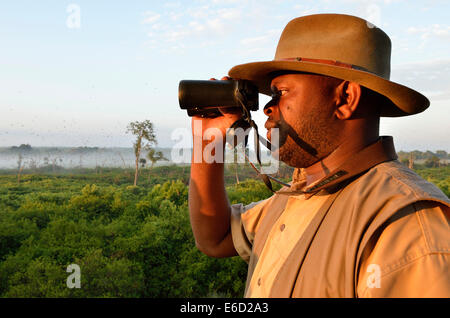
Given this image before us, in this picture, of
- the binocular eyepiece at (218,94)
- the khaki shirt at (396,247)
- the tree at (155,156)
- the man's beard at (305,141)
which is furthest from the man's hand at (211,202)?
the tree at (155,156)

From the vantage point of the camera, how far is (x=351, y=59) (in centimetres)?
165

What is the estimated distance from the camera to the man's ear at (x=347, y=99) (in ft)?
5.47

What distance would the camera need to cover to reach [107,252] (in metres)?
6.80

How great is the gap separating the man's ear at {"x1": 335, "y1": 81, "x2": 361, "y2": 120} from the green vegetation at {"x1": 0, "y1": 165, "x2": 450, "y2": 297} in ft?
15.7

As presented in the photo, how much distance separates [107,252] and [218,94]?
18.7 ft

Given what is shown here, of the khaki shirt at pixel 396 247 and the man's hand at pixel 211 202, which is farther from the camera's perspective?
the man's hand at pixel 211 202

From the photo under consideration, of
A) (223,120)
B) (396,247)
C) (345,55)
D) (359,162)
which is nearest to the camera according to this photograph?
(396,247)

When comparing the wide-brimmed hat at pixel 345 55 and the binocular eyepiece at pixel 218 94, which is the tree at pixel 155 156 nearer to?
the binocular eyepiece at pixel 218 94

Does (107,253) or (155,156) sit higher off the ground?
(155,156)

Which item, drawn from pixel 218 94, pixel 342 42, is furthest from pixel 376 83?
pixel 218 94

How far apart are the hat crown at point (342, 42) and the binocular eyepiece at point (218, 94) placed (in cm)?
24

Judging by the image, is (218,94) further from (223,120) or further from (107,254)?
(107,254)
